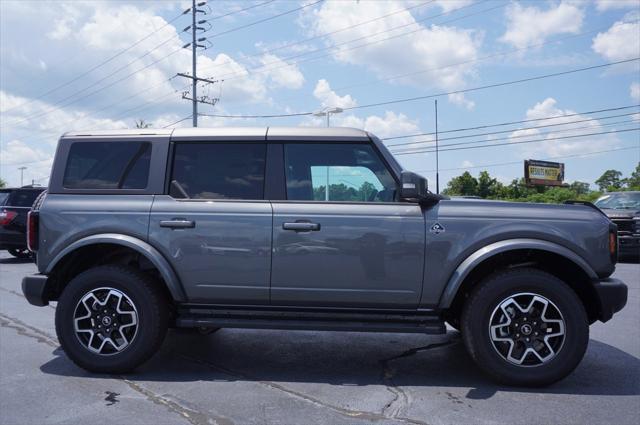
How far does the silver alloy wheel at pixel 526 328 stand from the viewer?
4.26m

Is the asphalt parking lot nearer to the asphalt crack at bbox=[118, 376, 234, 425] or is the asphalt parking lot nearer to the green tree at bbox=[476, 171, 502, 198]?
the asphalt crack at bbox=[118, 376, 234, 425]

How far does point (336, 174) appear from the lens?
4645mm

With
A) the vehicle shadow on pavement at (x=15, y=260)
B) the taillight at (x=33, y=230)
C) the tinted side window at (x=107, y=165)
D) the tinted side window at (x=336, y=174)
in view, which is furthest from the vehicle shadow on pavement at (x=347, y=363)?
the vehicle shadow on pavement at (x=15, y=260)

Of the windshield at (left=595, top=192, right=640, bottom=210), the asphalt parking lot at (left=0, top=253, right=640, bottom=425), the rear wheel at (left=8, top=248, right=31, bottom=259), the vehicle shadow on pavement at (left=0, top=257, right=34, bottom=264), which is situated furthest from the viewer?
the rear wheel at (left=8, top=248, right=31, bottom=259)

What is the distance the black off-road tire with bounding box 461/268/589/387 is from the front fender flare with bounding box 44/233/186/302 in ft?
7.72

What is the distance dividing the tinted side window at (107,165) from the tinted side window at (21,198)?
10114 mm

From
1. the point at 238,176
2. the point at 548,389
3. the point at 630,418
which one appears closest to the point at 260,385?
the point at 238,176

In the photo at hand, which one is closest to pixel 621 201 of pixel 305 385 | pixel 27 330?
pixel 305 385

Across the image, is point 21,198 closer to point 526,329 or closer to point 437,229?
point 437,229

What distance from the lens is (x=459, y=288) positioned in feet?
14.9

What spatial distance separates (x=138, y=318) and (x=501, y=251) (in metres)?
2.96

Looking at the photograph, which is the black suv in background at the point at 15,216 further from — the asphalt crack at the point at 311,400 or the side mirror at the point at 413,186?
the side mirror at the point at 413,186

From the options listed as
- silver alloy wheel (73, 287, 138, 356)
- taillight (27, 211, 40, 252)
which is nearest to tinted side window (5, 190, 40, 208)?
taillight (27, 211, 40, 252)

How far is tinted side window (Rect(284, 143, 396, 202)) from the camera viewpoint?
4.56 meters
